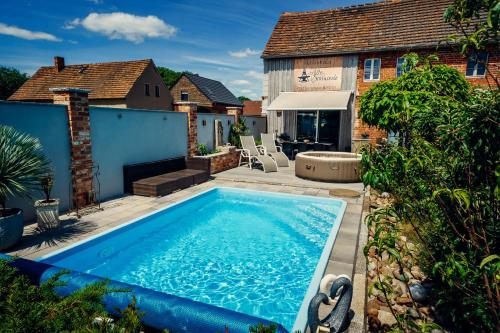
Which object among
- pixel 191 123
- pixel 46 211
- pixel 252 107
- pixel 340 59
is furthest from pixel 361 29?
pixel 252 107

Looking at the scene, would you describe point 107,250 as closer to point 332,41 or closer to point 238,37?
point 332,41

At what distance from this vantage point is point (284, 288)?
5617mm

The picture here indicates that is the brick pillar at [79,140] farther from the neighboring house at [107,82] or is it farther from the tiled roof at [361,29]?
the neighboring house at [107,82]

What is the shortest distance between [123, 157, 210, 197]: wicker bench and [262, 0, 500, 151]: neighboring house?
24.5ft

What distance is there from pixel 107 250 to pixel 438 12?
76.5ft

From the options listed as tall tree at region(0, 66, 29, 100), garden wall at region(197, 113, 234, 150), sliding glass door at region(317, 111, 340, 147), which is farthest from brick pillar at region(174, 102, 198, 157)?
tall tree at region(0, 66, 29, 100)

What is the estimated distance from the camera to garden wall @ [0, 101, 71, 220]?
7.05 metres

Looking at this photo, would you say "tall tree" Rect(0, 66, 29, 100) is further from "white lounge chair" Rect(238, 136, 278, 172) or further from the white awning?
"white lounge chair" Rect(238, 136, 278, 172)

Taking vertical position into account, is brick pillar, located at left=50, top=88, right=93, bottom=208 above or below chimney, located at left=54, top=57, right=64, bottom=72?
below

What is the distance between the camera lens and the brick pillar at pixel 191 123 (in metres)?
14.0

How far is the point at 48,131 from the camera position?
7812 millimetres

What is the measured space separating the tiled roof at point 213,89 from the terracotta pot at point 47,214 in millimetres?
37758

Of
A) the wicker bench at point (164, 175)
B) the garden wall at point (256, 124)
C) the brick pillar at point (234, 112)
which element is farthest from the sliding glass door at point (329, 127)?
the wicker bench at point (164, 175)

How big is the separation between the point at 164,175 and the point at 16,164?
229 inches
